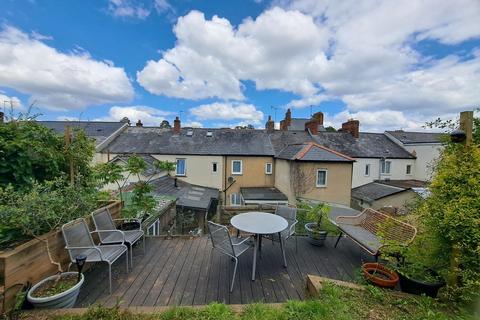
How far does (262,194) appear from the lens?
1612cm

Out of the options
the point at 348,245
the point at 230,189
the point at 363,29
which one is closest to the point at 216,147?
the point at 230,189

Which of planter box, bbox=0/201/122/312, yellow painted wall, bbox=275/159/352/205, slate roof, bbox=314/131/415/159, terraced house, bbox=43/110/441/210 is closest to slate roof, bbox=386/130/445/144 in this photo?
terraced house, bbox=43/110/441/210

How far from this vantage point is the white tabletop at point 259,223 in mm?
4020

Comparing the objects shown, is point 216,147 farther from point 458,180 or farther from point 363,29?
point 458,180

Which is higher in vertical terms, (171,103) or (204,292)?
(171,103)

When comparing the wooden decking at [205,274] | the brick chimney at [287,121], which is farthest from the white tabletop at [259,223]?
the brick chimney at [287,121]

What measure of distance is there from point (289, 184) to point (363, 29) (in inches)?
387

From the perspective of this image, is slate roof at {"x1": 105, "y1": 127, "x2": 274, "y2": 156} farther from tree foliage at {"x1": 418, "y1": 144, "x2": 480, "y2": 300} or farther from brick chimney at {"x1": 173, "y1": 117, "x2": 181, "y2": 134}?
tree foliage at {"x1": 418, "y1": 144, "x2": 480, "y2": 300}

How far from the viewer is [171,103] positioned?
73.3 ft

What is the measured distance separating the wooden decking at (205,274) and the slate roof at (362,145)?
1735cm

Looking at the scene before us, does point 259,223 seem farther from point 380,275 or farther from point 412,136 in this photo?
point 412,136

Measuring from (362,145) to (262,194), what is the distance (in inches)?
506

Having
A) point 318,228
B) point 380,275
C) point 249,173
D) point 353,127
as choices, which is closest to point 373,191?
point 353,127

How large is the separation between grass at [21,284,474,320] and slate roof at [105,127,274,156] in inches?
620
